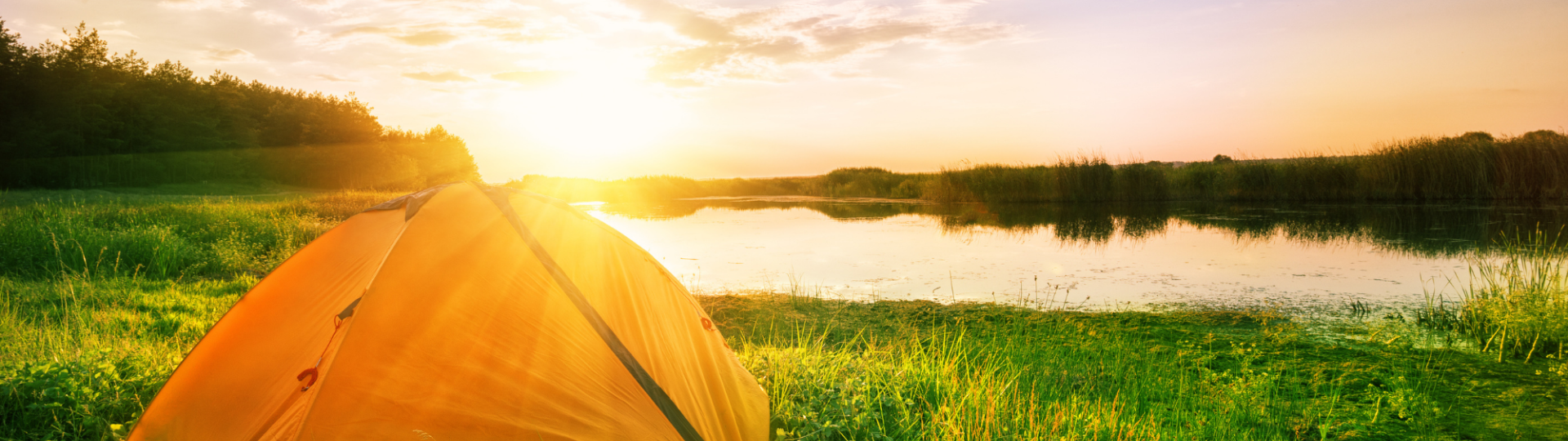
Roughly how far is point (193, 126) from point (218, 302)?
32.3 m

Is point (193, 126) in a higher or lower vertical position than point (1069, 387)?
higher

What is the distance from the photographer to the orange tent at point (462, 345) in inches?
83.4

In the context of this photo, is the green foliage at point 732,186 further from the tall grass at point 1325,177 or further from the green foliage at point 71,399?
the green foliage at point 71,399

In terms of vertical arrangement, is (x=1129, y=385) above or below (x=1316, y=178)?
below

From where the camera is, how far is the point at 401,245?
2383 mm

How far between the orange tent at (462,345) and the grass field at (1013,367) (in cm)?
63

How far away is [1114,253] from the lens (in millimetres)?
10312

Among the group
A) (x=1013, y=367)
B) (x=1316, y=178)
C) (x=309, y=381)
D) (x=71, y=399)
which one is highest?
(x=1316, y=178)

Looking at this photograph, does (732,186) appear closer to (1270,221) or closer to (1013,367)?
(1270,221)

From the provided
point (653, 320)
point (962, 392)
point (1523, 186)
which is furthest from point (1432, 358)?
point (1523, 186)

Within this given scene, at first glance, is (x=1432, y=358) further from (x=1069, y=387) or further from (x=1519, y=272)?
(x=1069, y=387)

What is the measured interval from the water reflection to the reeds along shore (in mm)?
803

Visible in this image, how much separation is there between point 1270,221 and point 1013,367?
43.9 ft

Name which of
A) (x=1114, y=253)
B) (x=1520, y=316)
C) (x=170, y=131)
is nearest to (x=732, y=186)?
(x=170, y=131)
